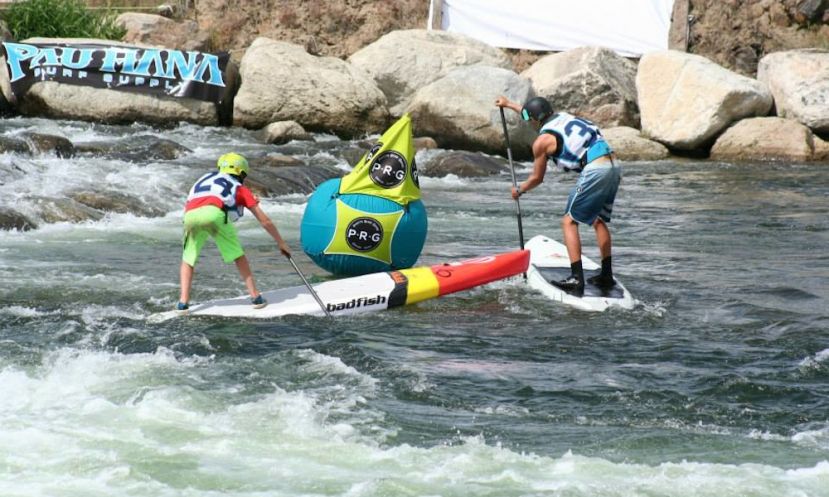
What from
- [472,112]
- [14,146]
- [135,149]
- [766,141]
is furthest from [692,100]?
[14,146]

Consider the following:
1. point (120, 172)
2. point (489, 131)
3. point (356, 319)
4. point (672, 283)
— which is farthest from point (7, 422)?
point (489, 131)

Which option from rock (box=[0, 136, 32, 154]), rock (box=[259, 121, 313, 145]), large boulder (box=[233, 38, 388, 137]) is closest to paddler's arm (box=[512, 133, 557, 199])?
rock (box=[0, 136, 32, 154])

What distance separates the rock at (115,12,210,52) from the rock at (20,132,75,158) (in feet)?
23.7

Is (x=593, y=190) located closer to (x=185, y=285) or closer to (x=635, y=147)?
(x=185, y=285)

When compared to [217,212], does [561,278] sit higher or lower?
lower

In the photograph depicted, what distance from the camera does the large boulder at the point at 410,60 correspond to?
22.8m

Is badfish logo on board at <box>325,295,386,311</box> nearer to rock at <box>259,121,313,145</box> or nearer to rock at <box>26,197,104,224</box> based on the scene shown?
rock at <box>26,197,104,224</box>

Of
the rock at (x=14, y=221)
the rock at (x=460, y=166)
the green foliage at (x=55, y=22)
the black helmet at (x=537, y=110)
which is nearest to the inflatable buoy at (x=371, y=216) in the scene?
the black helmet at (x=537, y=110)

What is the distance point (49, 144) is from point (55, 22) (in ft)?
26.6

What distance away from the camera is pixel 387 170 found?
9.59 metres

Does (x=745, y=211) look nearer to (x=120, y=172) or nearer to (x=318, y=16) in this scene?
(x=120, y=172)

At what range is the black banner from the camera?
2064 centimetres

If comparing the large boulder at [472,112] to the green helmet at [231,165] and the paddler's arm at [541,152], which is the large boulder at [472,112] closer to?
the paddler's arm at [541,152]

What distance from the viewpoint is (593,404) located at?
22.2ft
